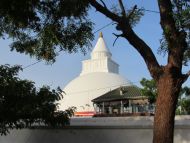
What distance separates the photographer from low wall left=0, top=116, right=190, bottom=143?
36.3ft

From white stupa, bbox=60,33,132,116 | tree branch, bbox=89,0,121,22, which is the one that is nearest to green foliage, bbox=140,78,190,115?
white stupa, bbox=60,33,132,116

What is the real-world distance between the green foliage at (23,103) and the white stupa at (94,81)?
39.5 metres

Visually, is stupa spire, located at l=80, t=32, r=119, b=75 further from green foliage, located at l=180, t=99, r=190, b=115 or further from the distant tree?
the distant tree

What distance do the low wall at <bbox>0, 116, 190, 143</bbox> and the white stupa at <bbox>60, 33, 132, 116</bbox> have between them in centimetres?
3726

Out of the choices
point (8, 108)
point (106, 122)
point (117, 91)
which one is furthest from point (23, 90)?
point (117, 91)

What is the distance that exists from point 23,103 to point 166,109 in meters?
4.19

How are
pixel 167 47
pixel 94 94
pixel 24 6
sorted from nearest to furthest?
pixel 167 47
pixel 24 6
pixel 94 94

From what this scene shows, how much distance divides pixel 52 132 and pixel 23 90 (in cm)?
279

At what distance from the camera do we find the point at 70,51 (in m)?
10.4

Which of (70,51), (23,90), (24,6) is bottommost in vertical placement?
(23,90)

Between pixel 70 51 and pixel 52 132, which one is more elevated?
pixel 70 51

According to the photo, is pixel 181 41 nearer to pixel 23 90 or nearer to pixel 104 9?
pixel 104 9

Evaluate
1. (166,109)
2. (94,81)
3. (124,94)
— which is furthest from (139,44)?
(94,81)

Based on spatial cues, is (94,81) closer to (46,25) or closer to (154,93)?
(154,93)
